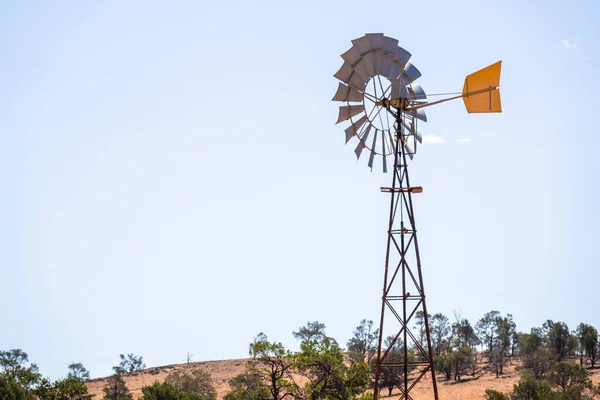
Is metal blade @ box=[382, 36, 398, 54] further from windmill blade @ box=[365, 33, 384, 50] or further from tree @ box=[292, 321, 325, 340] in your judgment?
tree @ box=[292, 321, 325, 340]

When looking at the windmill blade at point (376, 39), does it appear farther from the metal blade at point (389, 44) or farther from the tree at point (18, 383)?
the tree at point (18, 383)

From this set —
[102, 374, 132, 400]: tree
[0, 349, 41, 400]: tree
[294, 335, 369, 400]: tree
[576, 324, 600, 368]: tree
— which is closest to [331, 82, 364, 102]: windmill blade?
[294, 335, 369, 400]: tree

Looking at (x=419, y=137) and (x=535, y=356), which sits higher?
(x=419, y=137)

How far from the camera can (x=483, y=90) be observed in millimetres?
19578

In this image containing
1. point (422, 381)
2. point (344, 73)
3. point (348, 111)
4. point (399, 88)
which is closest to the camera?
point (399, 88)

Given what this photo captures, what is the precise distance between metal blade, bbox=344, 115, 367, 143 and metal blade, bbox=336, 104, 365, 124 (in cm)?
27

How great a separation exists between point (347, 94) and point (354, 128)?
1.13m

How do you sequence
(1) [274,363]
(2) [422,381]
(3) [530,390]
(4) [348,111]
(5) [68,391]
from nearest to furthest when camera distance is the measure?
(4) [348,111] → (1) [274,363] → (5) [68,391] → (3) [530,390] → (2) [422,381]

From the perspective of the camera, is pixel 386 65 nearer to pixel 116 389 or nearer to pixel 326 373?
pixel 326 373

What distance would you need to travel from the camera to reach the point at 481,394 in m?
53.7

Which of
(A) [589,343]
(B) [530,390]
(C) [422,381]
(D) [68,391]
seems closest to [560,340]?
(A) [589,343]

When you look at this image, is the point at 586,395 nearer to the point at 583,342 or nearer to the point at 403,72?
the point at 583,342

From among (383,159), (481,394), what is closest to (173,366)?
(481,394)

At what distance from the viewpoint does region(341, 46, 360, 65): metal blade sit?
67.8 feet
